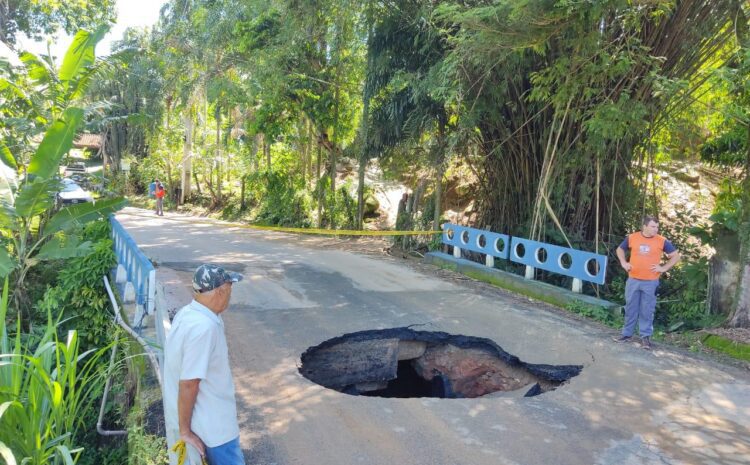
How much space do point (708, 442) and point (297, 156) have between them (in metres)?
17.5

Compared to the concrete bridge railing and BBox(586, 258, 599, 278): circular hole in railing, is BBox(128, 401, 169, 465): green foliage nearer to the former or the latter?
the concrete bridge railing

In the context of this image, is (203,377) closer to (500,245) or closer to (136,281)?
(136,281)

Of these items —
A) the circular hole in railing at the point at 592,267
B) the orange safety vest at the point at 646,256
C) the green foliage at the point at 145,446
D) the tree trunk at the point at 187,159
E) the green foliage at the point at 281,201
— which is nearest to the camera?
the green foliage at the point at 145,446

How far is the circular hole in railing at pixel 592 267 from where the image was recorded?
821 cm

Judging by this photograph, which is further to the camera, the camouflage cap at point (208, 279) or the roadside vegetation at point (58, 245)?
the roadside vegetation at point (58, 245)

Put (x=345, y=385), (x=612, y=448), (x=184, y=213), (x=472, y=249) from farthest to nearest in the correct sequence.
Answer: (x=184, y=213)
(x=472, y=249)
(x=345, y=385)
(x=612, y=448)

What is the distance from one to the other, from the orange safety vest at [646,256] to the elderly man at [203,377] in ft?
16.6

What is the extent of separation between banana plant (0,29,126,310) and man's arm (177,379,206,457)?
16.7 feet

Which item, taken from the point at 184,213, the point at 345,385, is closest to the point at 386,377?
the point at 345,385

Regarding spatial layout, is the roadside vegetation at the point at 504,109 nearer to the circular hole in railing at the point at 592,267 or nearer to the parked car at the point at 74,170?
the circular hole in railing at the point at 592,267

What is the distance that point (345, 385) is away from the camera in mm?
6180

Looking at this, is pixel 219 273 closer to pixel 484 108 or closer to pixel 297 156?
pixel 484 108

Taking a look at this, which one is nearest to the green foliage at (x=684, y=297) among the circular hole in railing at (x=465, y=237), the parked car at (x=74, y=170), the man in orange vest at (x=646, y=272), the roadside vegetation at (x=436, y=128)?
the roadside vegetation at (x=436, y=128)

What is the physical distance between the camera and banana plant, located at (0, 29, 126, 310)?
22.6ft
